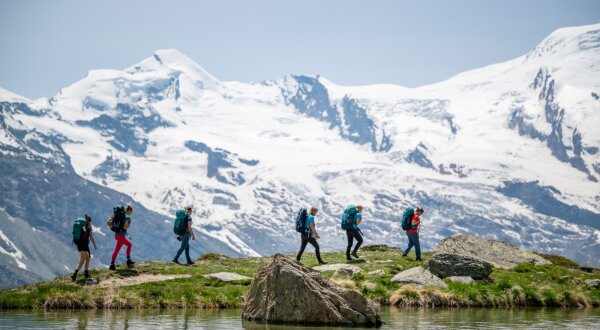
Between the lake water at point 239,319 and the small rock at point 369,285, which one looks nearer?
the lake water at point 239,319

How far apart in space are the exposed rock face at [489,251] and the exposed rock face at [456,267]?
9.08 meters

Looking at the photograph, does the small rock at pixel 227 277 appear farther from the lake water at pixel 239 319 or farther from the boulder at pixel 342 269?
the lake water at pixel 239 319

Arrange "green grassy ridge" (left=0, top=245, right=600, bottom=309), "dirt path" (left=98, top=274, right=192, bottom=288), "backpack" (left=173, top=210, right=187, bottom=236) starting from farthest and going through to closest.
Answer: "backpack" (left=173, top=210, right=187, bottom=236)
"dirt path" (left=98, top=274, right=192, bottom=288)
"green grassy ridge" (left=0, top=245, right=600, bottom=309)

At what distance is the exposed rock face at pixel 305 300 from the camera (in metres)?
28.5

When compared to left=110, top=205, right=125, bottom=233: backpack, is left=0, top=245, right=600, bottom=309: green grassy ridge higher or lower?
lower

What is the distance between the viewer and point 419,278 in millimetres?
39000

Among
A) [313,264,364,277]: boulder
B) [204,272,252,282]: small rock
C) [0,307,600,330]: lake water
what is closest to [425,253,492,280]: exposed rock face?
[313,264,364,277]: boulder

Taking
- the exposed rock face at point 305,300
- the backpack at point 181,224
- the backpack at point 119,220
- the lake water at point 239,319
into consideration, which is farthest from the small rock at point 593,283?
the backpack at point 119,220

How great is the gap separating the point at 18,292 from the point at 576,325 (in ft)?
76.9

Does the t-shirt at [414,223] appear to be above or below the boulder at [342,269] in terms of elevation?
above

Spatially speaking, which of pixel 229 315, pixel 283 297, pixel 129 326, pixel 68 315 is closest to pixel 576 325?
pixel 283 297

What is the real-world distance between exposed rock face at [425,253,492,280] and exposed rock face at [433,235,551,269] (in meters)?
9.08

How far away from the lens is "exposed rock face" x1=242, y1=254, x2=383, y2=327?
93.5ft

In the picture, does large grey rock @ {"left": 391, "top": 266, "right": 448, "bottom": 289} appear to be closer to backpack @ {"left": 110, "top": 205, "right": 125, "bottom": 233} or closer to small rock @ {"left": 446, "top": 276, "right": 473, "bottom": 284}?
small rock @ {"left": 446, "top": 276, "right": 473, "bottom": 284}
